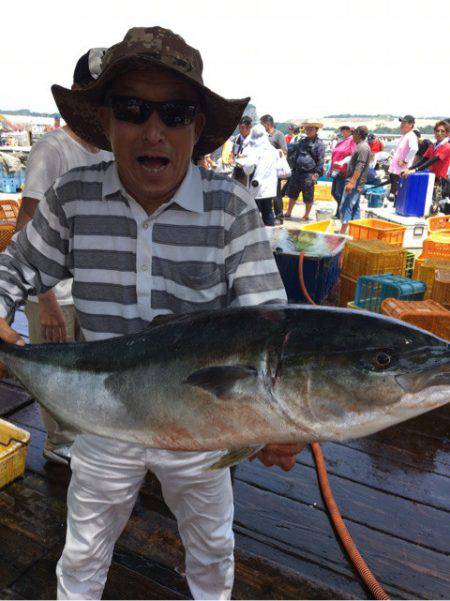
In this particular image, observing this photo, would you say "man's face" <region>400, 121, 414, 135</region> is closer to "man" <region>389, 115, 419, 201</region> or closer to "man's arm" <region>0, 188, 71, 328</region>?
"man" <region>389, 115, 419, 201</region>

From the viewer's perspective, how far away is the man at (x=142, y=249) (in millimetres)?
1699

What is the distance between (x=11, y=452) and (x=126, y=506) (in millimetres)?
1328

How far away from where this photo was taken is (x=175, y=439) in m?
1.50

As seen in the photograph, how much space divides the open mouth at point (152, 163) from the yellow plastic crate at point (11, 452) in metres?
2.11

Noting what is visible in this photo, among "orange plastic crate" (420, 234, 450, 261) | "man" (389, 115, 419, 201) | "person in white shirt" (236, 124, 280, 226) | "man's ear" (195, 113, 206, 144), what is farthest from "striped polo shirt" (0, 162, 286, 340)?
"man" (389, 115, 419, 201)

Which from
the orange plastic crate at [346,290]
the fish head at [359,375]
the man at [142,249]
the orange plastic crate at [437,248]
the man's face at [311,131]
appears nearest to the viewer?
the fish head at [359,375]

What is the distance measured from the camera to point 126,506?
1959 millimetres

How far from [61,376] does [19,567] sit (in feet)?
4.56

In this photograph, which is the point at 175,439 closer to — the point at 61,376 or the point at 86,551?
the point at 61,376

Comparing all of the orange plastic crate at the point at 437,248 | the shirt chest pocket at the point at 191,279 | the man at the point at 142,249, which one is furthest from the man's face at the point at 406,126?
the shirt chest pocket at the point at 191,279

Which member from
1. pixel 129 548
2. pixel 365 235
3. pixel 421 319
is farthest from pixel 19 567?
pixel 365 235

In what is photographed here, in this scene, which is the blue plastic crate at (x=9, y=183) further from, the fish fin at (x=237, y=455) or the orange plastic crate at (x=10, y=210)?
the fish fin at (x=237, y=455)

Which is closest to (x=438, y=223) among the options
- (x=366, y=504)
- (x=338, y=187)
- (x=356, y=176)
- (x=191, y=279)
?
(x=356, y=176)

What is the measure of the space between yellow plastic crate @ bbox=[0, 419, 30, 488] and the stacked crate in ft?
14.5
